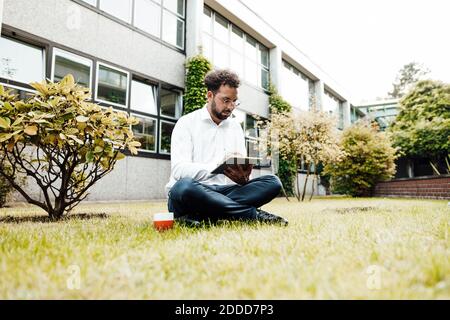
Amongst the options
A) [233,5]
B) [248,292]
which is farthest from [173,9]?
[248,292]

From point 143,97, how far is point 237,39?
5.45 metres

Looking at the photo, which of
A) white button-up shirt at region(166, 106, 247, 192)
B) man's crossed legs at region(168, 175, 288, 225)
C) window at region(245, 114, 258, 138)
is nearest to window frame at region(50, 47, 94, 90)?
white button-up shirt at region(166, 106, 247, 192)

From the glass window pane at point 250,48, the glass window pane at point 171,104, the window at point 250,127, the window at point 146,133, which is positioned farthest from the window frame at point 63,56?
the glass window pane at point 250,48

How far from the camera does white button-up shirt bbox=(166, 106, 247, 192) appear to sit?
8.46ft

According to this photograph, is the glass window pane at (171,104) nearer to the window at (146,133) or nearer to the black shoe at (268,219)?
the window at (146,133)

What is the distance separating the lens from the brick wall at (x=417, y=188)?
308 inches

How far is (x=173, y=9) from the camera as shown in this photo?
29.8ft

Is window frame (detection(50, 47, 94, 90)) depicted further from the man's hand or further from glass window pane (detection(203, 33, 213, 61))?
the man's hand

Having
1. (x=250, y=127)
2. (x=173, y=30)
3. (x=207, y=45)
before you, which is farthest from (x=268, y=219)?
(x=250, y=127)

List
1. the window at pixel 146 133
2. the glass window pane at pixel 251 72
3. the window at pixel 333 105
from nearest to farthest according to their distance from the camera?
1. the window at pixel 146 133
2. the glass window pane at pixel 251 72
3. the window at pixel 333 105

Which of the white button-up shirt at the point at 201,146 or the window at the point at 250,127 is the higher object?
the window at the point at 250,127

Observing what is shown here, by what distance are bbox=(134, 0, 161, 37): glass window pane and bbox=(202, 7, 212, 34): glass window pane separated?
6.79ft

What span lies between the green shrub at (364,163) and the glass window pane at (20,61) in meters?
9.22
